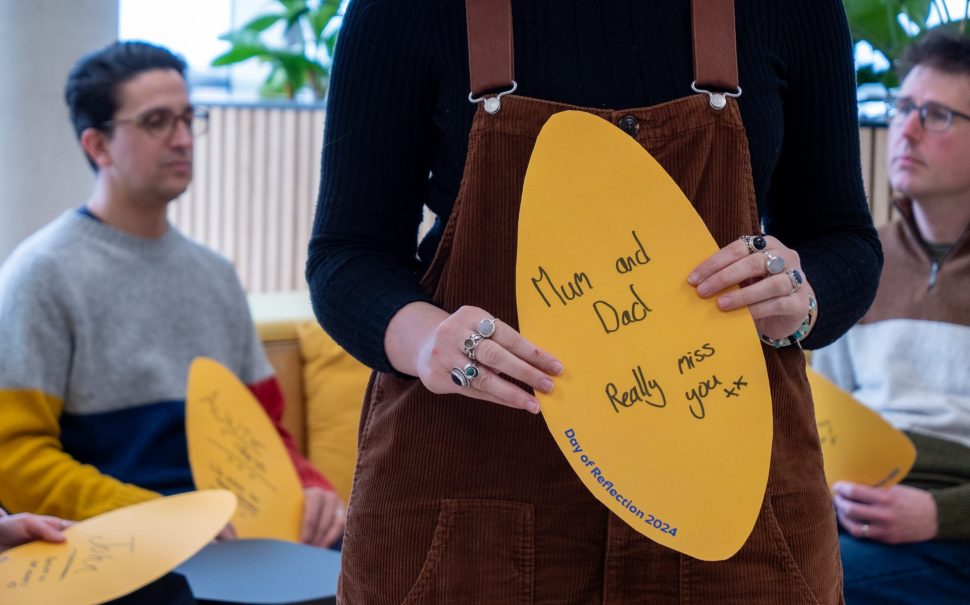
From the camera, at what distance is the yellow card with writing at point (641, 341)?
2.56ft

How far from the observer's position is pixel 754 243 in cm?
80

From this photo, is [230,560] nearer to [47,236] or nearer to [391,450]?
[47,236]

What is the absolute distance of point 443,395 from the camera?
0.87 meters

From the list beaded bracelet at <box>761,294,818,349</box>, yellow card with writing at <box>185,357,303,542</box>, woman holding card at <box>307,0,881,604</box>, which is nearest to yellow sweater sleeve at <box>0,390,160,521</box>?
yellow card with writing at <box>185,357,303,542</box>

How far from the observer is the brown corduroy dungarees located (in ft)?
2.77

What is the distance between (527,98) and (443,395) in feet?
0.81

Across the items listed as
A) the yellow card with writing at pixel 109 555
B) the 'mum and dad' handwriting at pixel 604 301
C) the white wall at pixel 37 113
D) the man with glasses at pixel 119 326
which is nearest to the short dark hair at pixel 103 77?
the man with glasses at pixel 119 326

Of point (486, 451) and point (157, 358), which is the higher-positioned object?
point (486, 451)

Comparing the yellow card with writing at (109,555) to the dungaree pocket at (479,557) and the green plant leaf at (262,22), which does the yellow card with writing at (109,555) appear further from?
the green plant leaf at (262,22)

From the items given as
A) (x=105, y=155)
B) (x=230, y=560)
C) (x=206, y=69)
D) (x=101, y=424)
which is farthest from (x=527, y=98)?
(x=206, y=69)

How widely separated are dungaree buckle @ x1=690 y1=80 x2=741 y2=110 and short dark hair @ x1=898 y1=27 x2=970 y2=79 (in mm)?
1746

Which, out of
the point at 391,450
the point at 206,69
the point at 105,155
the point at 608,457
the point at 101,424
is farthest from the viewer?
the point at 206,69

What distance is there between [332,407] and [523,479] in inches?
76.5

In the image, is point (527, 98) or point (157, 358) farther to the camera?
point (157, 358)
